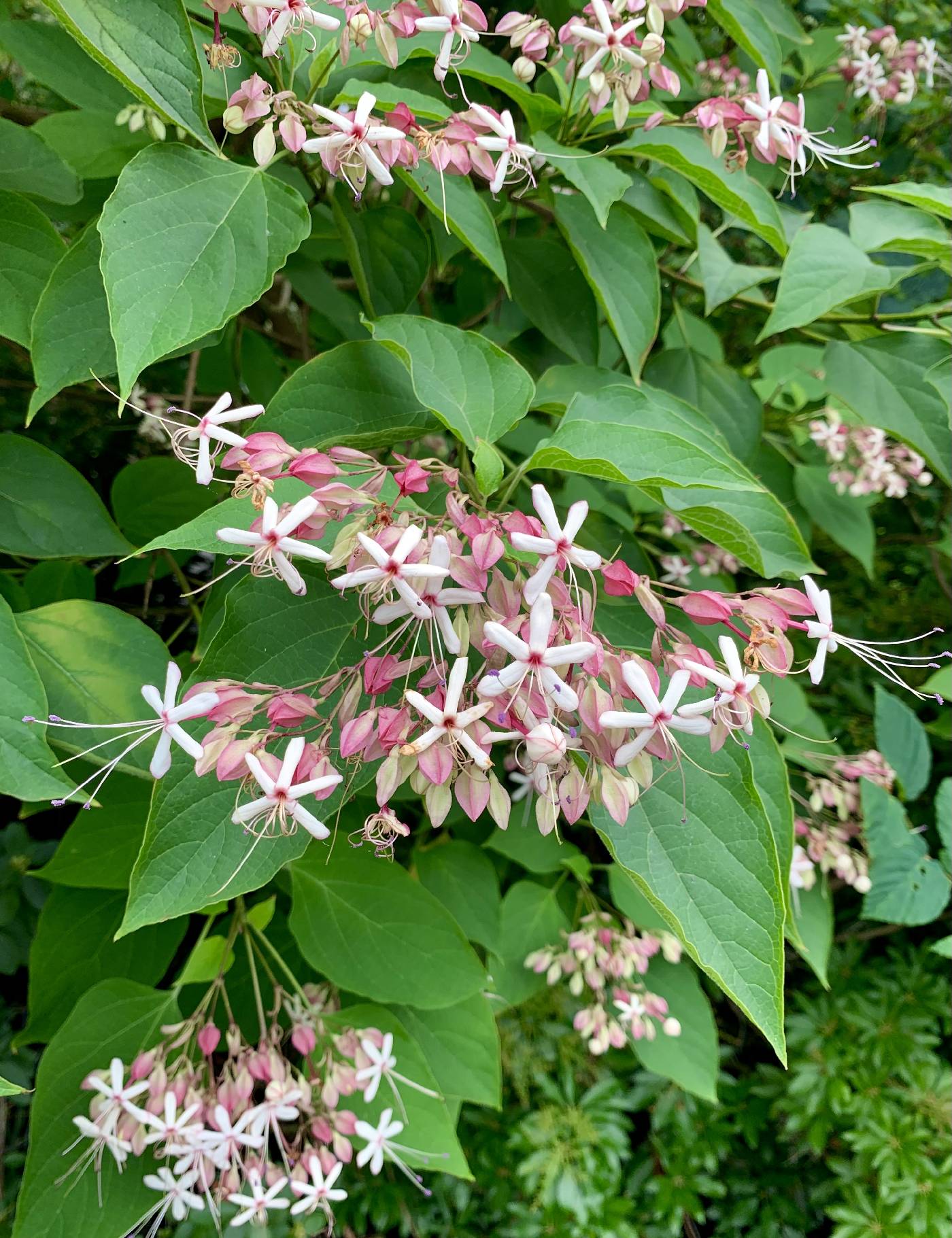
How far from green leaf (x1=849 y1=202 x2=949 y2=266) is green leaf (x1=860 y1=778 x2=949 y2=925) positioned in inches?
26.1

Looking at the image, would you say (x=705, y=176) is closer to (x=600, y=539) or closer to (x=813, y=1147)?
(x=600, y=539)

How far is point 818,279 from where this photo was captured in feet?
2.30

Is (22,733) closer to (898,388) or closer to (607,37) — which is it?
(607,37)

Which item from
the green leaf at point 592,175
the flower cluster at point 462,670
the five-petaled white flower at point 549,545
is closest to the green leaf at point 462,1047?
the flower cluster at point 462,670

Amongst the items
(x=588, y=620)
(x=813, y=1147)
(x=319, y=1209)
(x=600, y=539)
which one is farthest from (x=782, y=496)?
(x=319, y=1209)

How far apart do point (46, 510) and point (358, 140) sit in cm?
35

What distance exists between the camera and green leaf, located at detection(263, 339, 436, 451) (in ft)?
1.69

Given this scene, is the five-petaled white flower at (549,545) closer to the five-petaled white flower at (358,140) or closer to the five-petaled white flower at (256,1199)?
the five-petaled white flower at (358,140)

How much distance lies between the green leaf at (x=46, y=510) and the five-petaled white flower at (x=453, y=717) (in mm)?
347

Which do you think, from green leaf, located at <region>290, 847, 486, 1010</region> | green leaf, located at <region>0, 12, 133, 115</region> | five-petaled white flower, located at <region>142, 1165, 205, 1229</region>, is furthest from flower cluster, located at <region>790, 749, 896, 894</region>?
green leaf, located at <region>0, 12, 133, 115</region>

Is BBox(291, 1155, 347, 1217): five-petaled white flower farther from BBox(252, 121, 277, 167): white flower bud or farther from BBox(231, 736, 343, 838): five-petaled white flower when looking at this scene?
BBox(252, 121, 277, 167): white flower bud

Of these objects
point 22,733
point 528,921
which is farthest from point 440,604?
point 528,921

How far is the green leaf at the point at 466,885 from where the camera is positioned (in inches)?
37.4

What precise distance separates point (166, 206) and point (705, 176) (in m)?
0.40
